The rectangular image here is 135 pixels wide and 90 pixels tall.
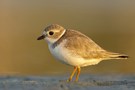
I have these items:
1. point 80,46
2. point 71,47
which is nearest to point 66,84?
point 71,47

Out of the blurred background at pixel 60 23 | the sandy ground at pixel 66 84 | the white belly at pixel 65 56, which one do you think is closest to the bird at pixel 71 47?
the white belly at pixel 65 56

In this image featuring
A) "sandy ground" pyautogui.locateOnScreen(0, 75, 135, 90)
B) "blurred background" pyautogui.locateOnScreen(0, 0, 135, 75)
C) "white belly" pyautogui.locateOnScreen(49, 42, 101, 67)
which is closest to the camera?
"sandy ground" pyautogui.locateOnScreen(0, 75, 135, 90)

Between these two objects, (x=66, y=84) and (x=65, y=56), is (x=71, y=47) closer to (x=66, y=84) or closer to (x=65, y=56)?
(x=65, y=56)

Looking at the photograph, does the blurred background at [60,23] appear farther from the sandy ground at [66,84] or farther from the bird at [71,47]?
the bird at [71,47]

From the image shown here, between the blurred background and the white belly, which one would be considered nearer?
the white belly

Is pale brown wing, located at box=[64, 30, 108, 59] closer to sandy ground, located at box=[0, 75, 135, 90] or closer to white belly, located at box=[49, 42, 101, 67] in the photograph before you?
white belly, located at box=[49, 42, 101, 67]

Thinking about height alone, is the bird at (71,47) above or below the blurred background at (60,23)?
below

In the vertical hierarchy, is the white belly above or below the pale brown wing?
below

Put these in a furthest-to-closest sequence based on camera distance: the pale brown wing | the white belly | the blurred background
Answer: the blurred background < the pale brown wing < the white belly

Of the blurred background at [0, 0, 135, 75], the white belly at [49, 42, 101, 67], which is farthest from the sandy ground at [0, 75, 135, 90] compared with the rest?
the blurred background at [0, 0, 135, 75]
